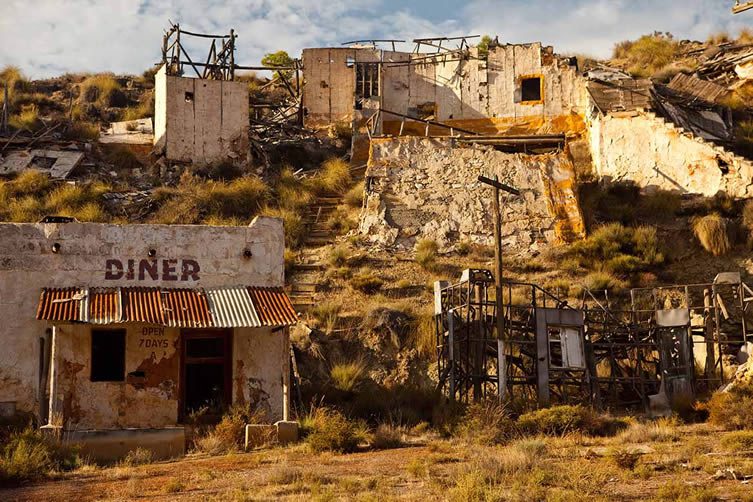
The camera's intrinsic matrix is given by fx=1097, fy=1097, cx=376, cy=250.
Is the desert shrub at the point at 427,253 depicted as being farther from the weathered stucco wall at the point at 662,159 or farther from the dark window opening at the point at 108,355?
the dark window opening at the point at 108,355

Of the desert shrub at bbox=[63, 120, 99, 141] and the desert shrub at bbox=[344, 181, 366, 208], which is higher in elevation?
the desert shrub at bbox=[63, 120, 99, 141]

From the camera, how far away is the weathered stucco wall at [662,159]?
36406mm

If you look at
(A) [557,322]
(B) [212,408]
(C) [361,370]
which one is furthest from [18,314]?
(A) [557,322]

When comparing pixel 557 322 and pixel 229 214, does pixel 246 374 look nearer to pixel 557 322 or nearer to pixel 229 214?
pixel 557 322

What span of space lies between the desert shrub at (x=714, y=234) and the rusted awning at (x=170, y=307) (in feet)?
52.0

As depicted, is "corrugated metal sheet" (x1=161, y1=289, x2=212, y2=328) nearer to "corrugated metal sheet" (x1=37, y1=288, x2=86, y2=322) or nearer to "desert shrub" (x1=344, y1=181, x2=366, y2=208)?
"corrugated metal sheet" (x1=37, y1=288, x2=86, y2=322)

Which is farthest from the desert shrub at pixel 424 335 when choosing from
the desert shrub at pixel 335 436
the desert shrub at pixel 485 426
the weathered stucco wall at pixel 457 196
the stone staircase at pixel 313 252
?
the desert shrub at pixel 335 436

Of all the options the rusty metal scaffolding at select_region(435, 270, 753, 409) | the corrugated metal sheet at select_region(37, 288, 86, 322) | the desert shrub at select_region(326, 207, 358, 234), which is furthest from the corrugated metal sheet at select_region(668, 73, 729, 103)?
the corrugated metal sheet at select_region(37, 288, 86, 322)

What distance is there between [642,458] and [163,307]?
34.1 feet

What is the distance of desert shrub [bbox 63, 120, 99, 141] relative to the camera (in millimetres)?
44344

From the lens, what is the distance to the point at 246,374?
23859 millimetres

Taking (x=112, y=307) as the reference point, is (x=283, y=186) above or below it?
above

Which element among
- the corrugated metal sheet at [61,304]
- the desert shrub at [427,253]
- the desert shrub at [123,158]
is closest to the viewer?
the corrugated metal sheet at [61,304]

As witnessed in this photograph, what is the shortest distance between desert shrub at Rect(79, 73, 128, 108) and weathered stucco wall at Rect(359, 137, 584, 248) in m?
20.4
